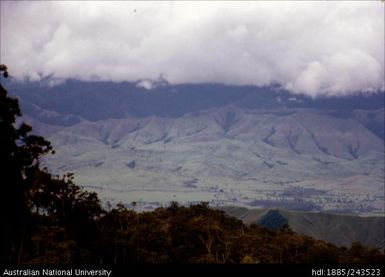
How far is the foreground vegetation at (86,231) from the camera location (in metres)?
62.5

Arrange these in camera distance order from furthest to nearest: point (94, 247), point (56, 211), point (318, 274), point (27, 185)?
point (94, 247) < point (56, 211) < point (27, 185) < point (318, 274)

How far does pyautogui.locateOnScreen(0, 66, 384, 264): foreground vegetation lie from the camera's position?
62.5m

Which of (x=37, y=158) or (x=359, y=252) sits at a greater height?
(x=37, y=158)

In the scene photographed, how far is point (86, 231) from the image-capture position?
10350 cm

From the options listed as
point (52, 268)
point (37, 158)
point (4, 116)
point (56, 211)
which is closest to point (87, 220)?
point (56, 211)

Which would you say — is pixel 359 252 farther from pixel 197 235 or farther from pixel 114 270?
pixel 114 270

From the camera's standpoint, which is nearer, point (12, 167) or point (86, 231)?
point (12, 167)

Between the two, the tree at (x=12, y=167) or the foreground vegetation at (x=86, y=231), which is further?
the foreground vegetation at (x=86, y=231)

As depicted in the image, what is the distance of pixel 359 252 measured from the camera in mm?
151875

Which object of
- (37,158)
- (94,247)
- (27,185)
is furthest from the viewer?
(94,247)

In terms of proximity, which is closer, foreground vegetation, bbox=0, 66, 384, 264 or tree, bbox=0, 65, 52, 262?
tree, bbox=0, 65, 52, 262

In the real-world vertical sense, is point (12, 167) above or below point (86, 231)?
above

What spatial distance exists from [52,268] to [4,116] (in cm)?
4244

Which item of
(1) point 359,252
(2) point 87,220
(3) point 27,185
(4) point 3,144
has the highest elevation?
(4) point 3,144
